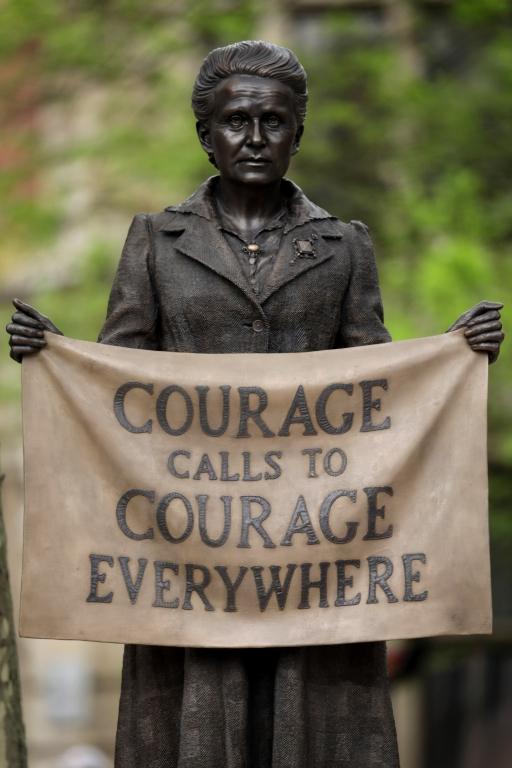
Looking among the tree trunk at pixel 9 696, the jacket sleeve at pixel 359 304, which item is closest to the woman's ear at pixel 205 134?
the jacket sleeve at pixel 359 304

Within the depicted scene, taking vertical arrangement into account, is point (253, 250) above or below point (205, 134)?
below

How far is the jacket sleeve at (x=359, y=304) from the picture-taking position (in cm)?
666

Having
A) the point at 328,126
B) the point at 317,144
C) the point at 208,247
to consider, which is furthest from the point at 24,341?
the point at 328,126

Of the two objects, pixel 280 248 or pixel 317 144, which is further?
pixel 317 144

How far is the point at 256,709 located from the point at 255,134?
180 cm

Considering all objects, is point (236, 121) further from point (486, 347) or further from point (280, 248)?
point (486, 347)

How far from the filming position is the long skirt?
20.7 ft

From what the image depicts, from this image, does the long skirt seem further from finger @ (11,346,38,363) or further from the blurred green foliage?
the blurred green foliage

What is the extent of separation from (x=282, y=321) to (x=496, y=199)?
7974mm

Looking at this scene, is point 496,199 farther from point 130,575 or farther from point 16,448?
point 130,575

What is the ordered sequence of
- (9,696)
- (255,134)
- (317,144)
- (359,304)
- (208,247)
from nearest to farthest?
(255,134)
(208,247)
(359,304)
(9,696)
(317,144)

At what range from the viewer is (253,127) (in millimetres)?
6371

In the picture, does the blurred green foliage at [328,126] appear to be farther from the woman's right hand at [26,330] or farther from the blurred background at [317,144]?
the woman's right hand at [26,330]

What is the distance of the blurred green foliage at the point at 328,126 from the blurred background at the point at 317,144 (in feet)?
0.06
